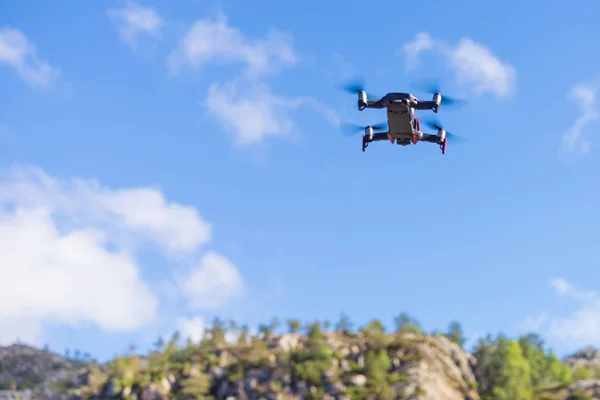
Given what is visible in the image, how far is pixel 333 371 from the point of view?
108m

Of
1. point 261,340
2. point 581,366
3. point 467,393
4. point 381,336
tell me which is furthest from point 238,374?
point 581,366

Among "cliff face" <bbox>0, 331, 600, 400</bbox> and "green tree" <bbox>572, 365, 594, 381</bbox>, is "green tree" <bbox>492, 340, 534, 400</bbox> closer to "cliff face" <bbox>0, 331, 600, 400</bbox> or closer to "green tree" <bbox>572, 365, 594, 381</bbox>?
"cliff face" <bbox>0, 331, 600, 400</bbox>

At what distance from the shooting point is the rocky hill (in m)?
106

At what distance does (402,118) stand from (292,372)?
1849 inches

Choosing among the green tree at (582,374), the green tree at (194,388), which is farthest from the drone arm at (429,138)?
the green tree at (582,374)

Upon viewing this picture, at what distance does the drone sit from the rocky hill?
37.0 meters

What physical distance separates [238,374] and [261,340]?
379 inches

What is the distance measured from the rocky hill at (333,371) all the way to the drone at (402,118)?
121 feet

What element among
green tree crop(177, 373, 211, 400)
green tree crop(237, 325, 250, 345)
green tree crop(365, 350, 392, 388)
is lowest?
green tree crop(177, 373, 211, 400)

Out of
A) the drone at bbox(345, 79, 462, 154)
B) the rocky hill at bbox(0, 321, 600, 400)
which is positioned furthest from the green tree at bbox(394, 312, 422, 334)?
the drone at bbox(345, 79, 462, 154)

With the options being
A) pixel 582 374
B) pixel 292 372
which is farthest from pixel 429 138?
pixel 582 374

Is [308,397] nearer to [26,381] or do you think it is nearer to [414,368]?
[414,368]

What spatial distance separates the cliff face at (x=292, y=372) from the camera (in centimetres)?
10588

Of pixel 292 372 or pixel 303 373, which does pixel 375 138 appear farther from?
pixel 292 372
